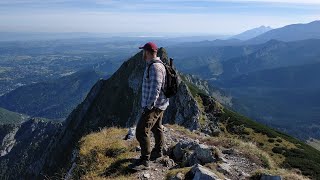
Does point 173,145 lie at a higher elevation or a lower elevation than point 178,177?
lower

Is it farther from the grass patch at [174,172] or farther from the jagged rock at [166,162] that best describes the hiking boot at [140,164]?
the grass patch at [174,172]

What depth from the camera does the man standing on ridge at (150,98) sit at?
15.9 metres

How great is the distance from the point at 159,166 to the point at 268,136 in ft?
258

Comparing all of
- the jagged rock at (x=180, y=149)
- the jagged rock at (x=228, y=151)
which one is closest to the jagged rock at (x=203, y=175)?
the jagged rock at (x=180, y=149)

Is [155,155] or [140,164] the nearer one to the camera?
[140,164]

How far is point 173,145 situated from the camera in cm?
1977

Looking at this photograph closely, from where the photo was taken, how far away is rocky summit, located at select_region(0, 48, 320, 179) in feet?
54.1

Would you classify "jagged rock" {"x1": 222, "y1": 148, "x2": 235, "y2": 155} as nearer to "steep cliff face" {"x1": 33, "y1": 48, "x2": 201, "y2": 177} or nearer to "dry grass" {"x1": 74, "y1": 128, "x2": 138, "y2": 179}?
"dry grass" {"x1": 74, "y1": 128, "x2": 138, "y2": 179}

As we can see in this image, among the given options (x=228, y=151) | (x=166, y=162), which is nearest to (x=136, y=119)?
(x=228, y=151)

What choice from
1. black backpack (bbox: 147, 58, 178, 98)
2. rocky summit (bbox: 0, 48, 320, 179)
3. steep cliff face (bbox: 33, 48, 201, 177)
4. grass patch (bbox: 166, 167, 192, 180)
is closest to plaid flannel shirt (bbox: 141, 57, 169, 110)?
black backpack (bbox: 147, 58, 178, 98)

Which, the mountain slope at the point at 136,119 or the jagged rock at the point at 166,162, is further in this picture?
the mountain slope at the point at 136,119

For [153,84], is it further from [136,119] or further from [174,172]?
[136,119]

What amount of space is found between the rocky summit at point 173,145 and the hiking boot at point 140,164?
26 centimetres

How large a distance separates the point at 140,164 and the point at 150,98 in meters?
2.99
